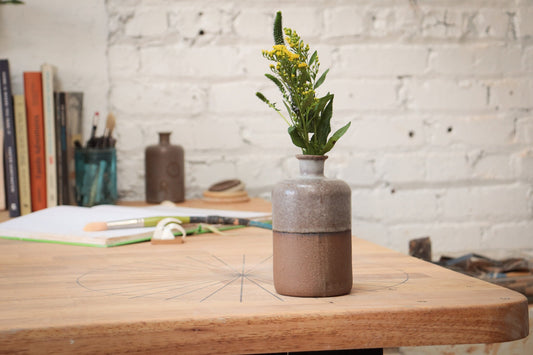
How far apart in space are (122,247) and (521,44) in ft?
4.95

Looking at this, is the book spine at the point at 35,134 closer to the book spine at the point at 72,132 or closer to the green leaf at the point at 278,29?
the book spine at the point at 72,132

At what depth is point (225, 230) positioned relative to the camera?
4.12ft

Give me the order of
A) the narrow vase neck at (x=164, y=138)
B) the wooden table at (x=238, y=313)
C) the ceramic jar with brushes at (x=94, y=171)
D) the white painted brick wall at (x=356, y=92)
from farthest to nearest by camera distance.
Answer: the white painted brick wall at (x=356, y=92) < the narrow vase neck at (x=164, y=138) < the ceramic jar with brushes at (x=94, y=171) < the wooden table at (x=238, y=313)

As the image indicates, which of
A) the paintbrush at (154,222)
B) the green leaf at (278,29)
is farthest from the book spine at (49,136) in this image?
the green leaf at (278,29)

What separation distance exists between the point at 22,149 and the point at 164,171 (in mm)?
354

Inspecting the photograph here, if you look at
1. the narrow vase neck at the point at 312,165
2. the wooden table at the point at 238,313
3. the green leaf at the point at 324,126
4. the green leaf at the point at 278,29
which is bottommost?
the wooden table at the point at 238,313

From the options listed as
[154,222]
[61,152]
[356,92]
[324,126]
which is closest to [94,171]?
[61,152]

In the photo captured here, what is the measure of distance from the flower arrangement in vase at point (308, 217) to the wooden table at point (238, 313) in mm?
22

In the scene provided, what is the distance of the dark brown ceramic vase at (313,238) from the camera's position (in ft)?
2.30

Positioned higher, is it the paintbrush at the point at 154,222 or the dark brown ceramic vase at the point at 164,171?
the dark brown ceramic vase at the point at 164,171

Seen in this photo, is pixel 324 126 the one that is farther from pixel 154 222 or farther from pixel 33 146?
pixel 33 146

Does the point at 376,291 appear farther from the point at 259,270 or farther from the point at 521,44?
the point at 521,44

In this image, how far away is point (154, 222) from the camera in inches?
47.0

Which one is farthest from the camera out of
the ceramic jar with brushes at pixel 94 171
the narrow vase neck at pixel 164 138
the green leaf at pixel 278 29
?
the narrow vase neck at pixel 164 138
